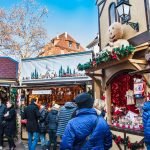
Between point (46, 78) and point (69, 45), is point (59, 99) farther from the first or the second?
point (69, 45)

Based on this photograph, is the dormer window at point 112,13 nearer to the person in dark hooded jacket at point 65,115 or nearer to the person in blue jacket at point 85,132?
the person in dark hooded jacket at point 65,115

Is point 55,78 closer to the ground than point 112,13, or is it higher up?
closer to the ground

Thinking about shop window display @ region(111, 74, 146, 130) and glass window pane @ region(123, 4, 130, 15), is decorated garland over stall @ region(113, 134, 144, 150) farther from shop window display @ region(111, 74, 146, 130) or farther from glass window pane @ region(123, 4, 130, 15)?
glass window pane @ region(123, 4, 130, 15)

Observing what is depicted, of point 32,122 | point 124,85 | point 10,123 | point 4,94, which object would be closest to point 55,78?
point 10,123

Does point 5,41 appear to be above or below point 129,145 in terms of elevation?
above

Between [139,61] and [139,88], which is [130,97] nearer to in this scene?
[139,88]

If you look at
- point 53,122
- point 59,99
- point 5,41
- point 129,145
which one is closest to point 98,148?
point 129,145

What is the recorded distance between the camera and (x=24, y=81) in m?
13.8

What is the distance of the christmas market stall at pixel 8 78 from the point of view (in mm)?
14875

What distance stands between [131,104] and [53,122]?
2.53m

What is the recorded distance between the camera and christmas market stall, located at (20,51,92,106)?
1221cm

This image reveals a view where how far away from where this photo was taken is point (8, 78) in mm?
15352

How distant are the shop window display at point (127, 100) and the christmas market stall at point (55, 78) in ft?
6.77

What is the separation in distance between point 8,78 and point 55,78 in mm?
3506
